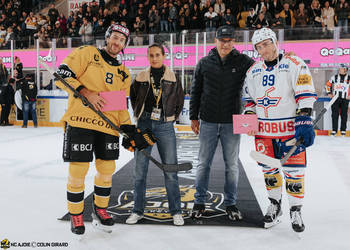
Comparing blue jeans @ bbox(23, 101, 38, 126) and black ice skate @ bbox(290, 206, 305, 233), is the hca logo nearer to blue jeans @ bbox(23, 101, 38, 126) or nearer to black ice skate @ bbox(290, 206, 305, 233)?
black ice skate @ bbox(290, 206, 305, 233)

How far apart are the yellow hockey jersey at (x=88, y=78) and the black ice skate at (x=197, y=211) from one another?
37.3 inches

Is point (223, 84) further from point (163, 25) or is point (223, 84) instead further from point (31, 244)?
point (163, 25)

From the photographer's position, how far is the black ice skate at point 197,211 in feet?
9.11

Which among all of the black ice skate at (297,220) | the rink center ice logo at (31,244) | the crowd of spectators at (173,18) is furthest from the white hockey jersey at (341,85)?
the rink center ice logo at (31,244)

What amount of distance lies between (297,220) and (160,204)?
46.0 inches

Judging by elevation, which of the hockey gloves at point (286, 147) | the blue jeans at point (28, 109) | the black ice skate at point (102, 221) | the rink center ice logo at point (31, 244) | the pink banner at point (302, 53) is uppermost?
the pink banner at point (302, 53)

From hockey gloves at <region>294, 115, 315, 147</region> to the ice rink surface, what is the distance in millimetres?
696

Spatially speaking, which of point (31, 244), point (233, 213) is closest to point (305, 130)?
point (233, 213)

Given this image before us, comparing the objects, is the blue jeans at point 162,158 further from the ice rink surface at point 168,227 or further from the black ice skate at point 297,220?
the black ice skate at point 297,220

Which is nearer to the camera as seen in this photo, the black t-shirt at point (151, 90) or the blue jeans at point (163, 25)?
the black t-shirt at point (151, 90)

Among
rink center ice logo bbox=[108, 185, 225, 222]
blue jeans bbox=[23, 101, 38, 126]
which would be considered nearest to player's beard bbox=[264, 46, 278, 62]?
rink center ice logo bbox=[108, 185, 225, 222]

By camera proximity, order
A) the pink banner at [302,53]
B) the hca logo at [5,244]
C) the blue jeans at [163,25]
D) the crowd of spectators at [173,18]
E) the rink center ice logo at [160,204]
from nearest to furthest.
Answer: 1. the hca logo at [5,244]
2. the rink center ice logo at [160,204]
3. the pink banner at [302,53]
4. the crowd of spectators at [173,18]
5. the blue jeans at [163,25]

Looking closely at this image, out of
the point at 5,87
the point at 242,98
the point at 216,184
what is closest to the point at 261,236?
the point at 242,98

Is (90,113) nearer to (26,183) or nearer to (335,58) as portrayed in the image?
(26,183)
